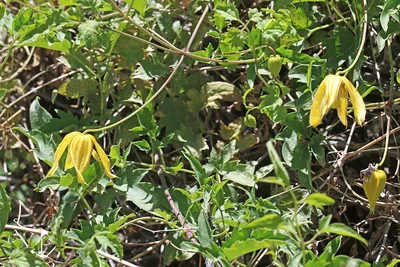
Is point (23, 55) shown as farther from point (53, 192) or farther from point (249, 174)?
point (249, 174)

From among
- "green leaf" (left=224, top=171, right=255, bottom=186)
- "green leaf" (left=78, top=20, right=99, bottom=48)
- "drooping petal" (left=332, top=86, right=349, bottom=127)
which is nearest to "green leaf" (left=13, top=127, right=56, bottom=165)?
"green leaf" (left=78, top=20, right=99, bottom=48)

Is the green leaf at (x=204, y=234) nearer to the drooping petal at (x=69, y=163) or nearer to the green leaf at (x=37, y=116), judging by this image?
the drooping petal at (x=69, y=163)

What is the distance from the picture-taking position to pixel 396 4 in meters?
1.46

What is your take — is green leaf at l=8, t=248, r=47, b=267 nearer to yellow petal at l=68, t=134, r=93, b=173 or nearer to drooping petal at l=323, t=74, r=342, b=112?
yellow petal at l=68, t=134, r=93, b=173

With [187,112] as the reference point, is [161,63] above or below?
above

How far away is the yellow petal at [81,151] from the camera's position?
1.38 m

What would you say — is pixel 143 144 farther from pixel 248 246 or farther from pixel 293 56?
pixel 248 246

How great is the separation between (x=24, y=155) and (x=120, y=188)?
58 centimetres

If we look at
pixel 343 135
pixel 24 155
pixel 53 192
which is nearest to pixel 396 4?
pixel 343 135

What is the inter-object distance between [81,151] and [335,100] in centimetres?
46

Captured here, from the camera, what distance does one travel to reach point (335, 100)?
4.43ft

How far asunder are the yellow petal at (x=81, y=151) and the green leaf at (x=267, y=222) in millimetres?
435

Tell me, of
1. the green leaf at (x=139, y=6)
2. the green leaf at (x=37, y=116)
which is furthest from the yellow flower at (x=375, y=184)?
the green leaf at (x=37, y=116)

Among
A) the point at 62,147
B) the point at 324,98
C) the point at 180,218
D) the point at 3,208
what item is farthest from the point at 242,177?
the point at 3,208
